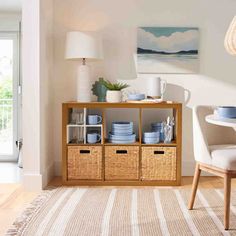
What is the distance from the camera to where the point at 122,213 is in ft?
9.88

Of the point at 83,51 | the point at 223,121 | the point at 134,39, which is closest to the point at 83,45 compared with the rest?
the point at 83,51

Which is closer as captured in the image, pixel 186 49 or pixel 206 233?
pixel 206 233

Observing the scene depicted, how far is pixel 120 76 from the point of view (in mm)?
4379

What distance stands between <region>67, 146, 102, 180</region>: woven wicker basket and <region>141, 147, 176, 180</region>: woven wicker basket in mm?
425

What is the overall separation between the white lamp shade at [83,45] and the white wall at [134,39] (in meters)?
0.36

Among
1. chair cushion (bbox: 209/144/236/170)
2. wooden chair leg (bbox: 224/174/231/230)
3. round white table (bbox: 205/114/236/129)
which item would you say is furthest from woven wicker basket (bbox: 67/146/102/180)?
round white table (bbox: 205/114/236/129)

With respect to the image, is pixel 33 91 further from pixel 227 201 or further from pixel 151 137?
pixel 227 201

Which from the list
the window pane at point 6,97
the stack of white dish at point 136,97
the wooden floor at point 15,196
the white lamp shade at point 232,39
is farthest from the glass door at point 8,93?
the white lamp shade at point 232,39

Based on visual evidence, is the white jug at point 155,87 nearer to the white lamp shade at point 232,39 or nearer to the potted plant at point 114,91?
the potted plant at point 114,91

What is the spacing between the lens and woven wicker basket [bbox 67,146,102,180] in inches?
156

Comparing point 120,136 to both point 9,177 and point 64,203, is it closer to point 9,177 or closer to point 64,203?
point 64,203

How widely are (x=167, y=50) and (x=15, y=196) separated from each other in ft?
6.85

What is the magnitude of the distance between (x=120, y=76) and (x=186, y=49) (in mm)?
733

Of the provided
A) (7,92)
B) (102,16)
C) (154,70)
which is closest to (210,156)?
(154,70)
